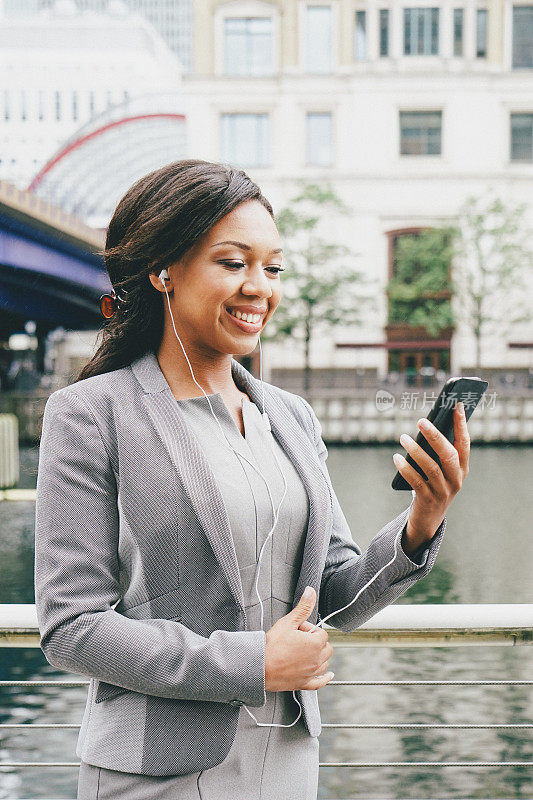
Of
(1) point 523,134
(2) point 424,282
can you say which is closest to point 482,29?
(1) point 523,134

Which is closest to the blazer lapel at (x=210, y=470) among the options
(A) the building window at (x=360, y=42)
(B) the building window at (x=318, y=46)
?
(B) the building window at (x=318, y=46)

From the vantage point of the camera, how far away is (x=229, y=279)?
1002 mm

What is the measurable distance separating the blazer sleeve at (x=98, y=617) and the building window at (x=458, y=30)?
80.4ft

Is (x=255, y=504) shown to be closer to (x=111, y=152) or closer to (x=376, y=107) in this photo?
(x=376, y=107)

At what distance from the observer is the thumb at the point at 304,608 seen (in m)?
0.95

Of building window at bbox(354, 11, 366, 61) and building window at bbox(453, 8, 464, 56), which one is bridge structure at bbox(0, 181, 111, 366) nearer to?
building window at bbox(354, 11, 366, 61)

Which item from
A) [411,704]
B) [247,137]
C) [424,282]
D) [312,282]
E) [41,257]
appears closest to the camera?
[411,704]

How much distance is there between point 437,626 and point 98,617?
2.16 feet

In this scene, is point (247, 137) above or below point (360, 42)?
below

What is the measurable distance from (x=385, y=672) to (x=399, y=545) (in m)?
5.32

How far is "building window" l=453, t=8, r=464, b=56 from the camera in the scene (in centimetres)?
2355

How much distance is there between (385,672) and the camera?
6.15 meters

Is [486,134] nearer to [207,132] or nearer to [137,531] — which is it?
[207,132]

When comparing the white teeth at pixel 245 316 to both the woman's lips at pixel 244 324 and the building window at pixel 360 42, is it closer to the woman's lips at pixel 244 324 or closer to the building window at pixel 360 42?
the woman's lips at pixel 244 324
